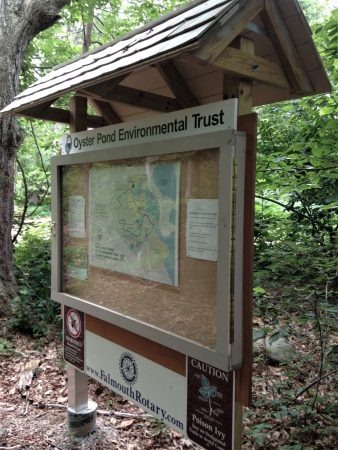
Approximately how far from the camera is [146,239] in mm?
2145

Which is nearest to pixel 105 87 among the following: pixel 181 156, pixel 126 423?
pixel 181 156

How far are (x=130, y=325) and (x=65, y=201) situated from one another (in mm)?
1061

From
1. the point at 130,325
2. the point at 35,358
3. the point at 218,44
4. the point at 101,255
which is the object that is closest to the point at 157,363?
the point at 130,325

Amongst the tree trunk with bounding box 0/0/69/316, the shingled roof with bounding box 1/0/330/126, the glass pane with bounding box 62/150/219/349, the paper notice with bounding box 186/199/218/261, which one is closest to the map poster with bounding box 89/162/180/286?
the glass pane with bounding box 62/150/219/349

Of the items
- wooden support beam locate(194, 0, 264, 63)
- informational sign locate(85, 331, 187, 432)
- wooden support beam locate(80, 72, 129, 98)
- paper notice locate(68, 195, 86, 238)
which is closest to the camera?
wooden support beam locate(194, 0, 264, 63)

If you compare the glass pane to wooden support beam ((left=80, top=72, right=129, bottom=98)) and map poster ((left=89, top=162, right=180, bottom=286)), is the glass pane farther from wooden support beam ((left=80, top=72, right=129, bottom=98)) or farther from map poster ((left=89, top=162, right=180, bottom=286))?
wooden support beam ((left=80, top=72, right=129, bottom=98))

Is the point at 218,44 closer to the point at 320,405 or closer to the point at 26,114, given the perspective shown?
the point at 26,114

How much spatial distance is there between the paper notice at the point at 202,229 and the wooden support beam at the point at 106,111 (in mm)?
1527

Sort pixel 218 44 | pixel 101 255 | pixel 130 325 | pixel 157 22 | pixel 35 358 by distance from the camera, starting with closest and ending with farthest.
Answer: pixel 218 44
pixel 130 325
pixel 157 22
pixel 101 255
pixel 35 358

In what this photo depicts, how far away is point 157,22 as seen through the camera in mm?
2301

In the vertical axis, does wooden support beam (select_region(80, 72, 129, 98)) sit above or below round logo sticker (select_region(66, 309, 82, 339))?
above

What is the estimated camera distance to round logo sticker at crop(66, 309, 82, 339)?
2.69 metres

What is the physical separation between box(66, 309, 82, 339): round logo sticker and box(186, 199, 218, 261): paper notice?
1206mm

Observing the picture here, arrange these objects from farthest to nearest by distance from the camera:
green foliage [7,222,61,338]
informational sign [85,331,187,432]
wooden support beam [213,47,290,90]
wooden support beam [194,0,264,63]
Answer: green foliage [7,222,61,338] → informational sign [85,331,187,432] → wooden support beam [213,47,290,90] → wooden support beam [194,0,264,63]
